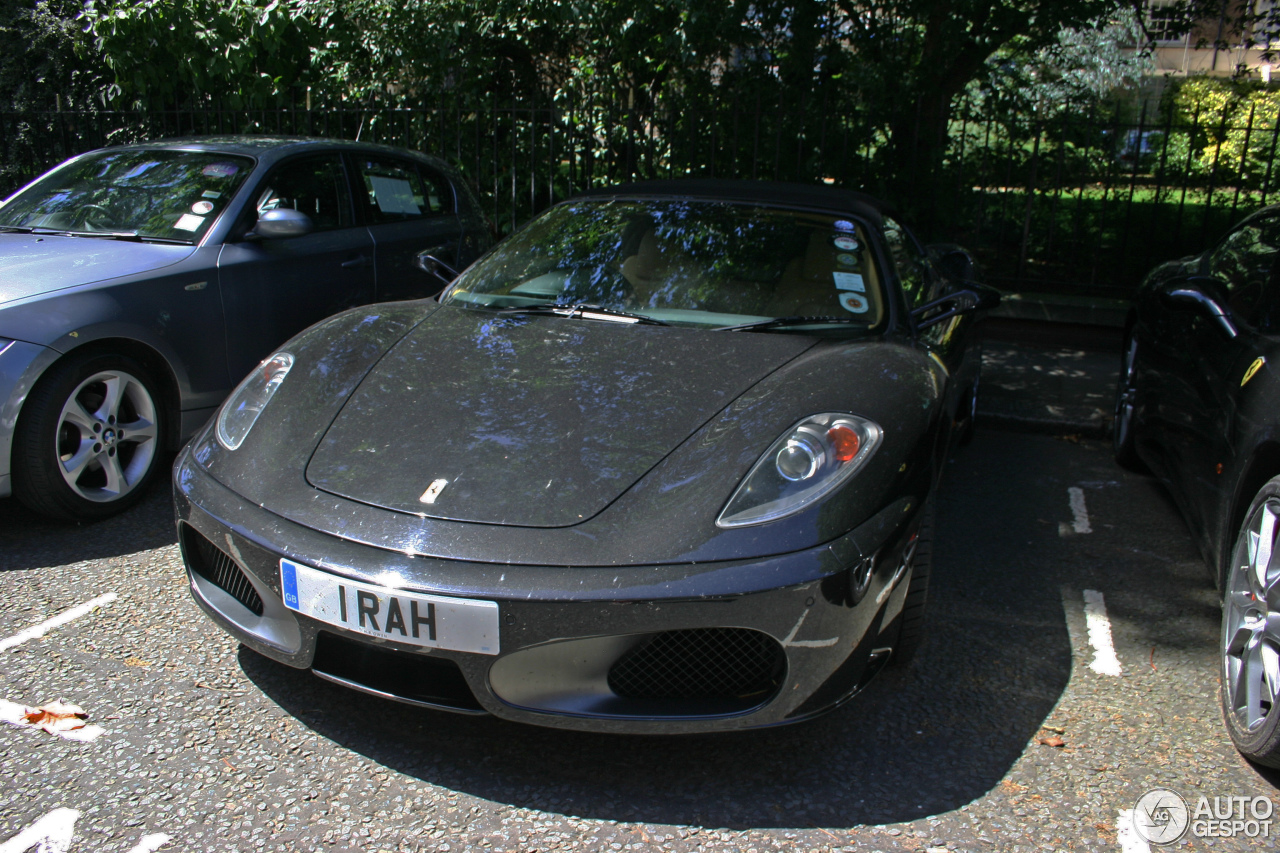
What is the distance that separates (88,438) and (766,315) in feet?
8.21

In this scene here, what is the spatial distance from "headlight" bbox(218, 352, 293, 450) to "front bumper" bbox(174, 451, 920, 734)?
0.41 metres

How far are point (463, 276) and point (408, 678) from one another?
1.81 metres

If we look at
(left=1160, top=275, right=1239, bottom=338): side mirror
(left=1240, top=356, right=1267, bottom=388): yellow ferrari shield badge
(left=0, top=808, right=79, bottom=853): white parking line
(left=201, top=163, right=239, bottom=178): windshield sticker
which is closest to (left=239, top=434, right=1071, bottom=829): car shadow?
(left=0, top=808, right=79, bottom=853): white parking line

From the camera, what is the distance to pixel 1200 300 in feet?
11.9

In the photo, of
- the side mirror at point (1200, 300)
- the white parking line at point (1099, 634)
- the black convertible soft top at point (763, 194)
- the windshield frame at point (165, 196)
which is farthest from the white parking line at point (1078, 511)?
the windshield frame at point (165, 196)

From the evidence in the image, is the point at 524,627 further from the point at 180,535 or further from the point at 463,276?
the point at 463,276

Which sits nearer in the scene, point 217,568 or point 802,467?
point 802,467

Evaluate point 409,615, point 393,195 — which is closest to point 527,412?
point 409,615

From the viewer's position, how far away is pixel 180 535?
8.42ft

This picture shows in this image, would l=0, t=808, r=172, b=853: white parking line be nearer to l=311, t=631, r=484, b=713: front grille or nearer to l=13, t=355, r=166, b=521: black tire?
l=311, t=631, r=484, b=713: front grille

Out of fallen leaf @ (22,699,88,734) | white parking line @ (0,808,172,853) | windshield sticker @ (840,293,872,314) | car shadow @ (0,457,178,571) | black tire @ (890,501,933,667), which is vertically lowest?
car shadow @ (0,457,178,571)

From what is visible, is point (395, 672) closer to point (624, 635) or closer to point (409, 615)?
point (409, 615)

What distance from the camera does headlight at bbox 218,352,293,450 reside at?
2.66 m

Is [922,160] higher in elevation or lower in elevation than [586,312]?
higher
